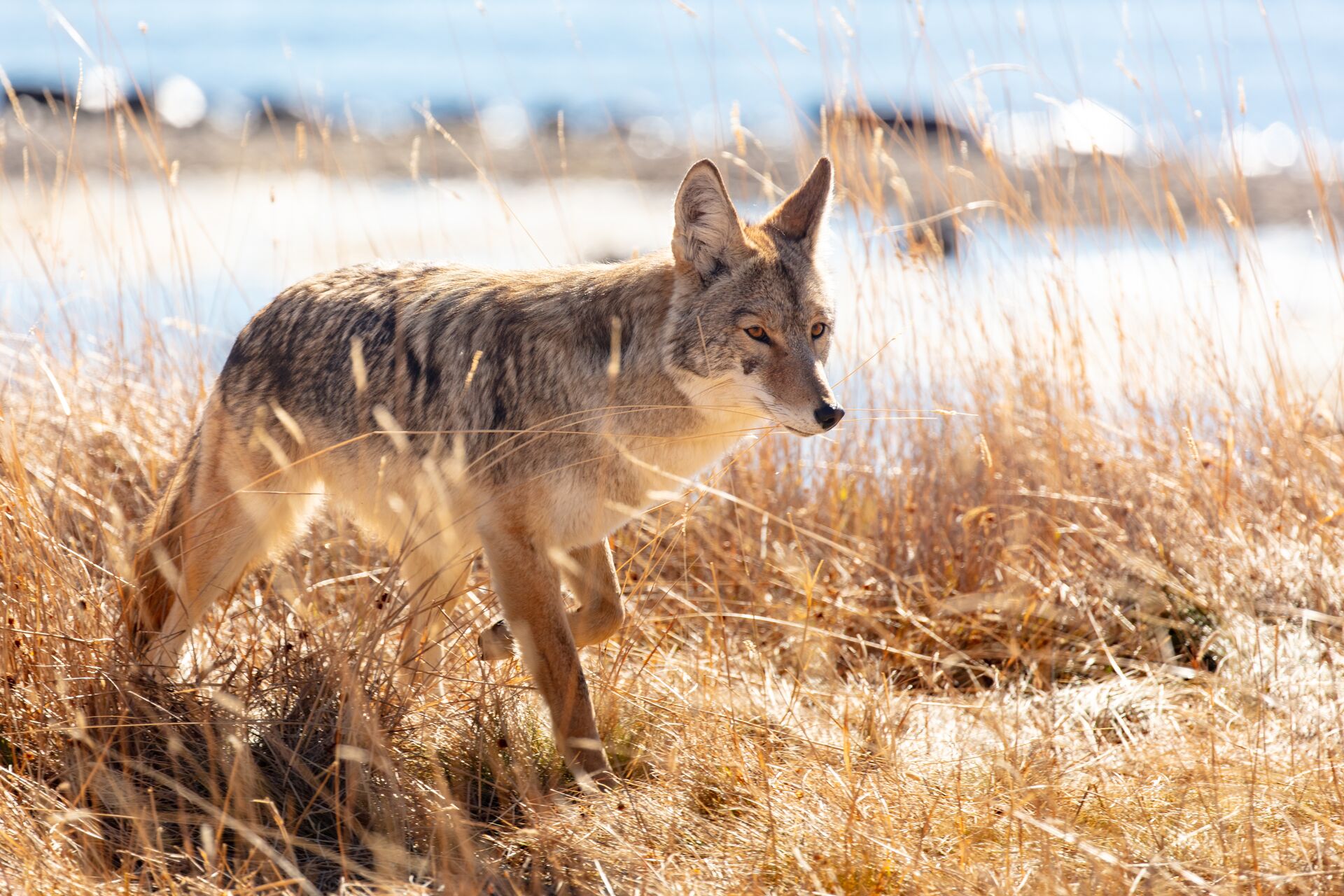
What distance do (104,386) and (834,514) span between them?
11.3 ft

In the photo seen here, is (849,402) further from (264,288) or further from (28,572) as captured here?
(264,288)

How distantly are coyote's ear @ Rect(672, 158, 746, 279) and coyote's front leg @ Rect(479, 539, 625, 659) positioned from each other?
3.12 feet

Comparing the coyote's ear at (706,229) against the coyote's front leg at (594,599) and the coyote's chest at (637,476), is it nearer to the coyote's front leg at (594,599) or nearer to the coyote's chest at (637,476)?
the coyote's chest at (637,476)

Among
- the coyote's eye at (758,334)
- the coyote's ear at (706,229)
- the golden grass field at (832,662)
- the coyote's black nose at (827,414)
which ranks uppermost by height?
the coyote's ear at (706,229)

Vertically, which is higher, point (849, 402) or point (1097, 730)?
point (849, 402)

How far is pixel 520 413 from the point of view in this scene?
3705mm

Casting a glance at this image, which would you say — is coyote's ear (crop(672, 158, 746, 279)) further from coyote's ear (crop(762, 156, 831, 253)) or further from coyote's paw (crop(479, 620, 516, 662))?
coyote's paw (crop(479, 620, 516, 662))

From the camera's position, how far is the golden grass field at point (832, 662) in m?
2.81

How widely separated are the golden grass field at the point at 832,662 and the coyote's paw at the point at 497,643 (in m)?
0.12

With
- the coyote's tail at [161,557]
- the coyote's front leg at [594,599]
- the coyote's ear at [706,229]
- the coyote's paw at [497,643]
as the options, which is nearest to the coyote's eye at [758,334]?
the coyote's ear at [706,229]

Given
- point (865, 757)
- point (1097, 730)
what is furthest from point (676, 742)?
point (1097, 730)

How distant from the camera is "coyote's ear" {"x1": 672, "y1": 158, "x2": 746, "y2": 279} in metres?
3.59

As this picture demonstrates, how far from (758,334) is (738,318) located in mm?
79

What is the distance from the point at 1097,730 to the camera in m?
3.78
